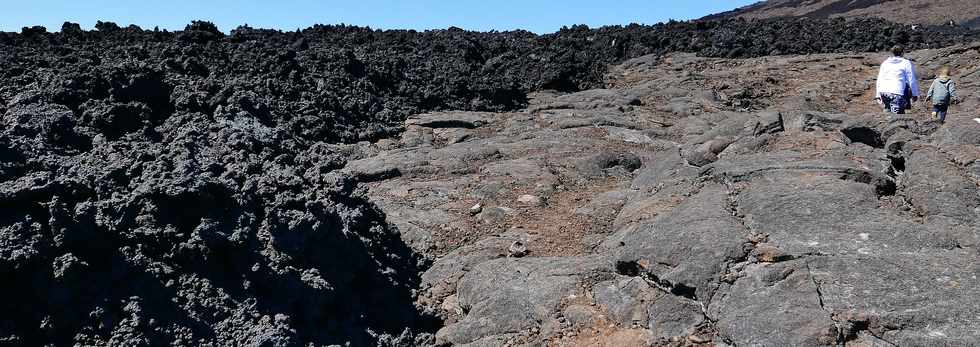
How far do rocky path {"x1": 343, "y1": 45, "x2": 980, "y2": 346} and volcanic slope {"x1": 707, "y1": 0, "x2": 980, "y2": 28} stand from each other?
2531cm

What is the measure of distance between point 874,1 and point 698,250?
38611 mm

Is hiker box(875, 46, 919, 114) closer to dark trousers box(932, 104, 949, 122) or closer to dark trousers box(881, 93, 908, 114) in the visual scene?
dark trousers box(881, 93, 908, 114)

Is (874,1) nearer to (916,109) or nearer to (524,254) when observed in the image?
(916,109)

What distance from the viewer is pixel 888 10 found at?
34.4 m

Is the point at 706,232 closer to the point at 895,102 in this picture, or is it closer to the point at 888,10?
the point at 895,102

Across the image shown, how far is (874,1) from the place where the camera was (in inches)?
1486

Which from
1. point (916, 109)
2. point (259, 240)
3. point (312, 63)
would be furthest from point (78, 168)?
point (916, 109)

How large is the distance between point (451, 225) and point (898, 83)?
6563mm

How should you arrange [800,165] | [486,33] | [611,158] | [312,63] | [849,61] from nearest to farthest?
[800,165], [611,158], [312,63], [849,61], [486,33]

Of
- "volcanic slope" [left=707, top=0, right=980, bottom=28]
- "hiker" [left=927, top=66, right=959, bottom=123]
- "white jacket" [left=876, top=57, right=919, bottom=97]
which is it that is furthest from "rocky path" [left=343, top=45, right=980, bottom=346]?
"volcanic slope" [left=707, top=0, right=980, bottom=28]

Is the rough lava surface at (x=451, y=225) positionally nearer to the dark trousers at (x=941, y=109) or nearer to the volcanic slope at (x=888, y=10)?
the dark trousers at (x=941, y=109)

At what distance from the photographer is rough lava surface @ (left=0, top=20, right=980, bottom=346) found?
14.5 ft

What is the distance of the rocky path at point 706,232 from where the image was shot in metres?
4.26

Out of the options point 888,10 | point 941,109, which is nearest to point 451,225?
point 941,109
